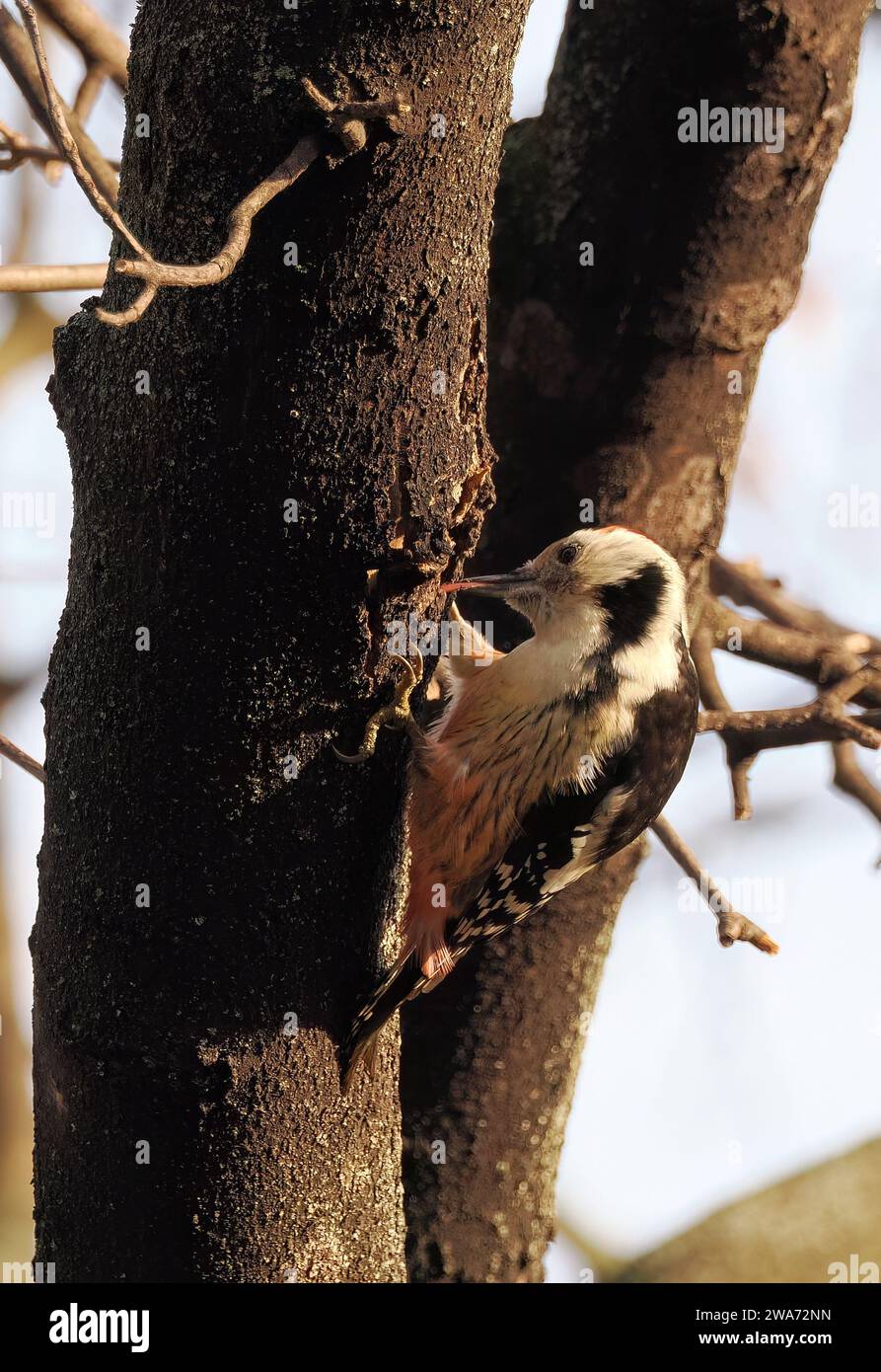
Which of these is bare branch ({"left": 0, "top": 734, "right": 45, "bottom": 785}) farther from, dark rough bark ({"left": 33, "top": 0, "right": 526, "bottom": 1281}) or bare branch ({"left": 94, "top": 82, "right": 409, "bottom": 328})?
bare branch ({"left": 94, "top": 82, "right": 409, "bottom": 328})

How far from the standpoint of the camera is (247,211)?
148 centimetres

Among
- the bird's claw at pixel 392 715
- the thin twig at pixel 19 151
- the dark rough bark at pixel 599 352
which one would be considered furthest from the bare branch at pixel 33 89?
the bird's claw at pixel 392 715

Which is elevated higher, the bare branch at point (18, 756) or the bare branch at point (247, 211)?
the bare branch at point (247, 211)

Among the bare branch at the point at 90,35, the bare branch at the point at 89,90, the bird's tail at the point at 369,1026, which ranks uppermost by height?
the bare branch at the point at 90,35

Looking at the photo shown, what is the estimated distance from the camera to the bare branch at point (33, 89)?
292 centimetres

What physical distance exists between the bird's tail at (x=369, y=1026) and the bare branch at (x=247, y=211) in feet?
3.91

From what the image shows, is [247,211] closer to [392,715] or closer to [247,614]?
[247,614]

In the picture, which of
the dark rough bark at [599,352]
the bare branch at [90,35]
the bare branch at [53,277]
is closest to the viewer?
the bare branch at [53,277]

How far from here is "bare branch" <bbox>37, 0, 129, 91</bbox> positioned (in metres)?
3.21

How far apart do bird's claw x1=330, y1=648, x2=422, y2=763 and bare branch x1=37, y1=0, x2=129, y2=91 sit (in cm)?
195

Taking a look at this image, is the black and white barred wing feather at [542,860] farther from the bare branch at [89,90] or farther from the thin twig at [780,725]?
the bare branch at [89,90]

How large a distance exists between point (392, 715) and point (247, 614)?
1.19 feet
